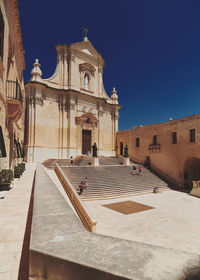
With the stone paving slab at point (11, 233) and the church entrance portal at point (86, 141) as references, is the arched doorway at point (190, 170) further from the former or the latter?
the stone paving slab at point (11, 233)

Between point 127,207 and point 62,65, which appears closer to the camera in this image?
point 127,207

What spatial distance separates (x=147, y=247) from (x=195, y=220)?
36.8ft

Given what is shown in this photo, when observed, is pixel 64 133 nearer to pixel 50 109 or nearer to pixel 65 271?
pixel 50 109

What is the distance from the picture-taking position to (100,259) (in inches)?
62.3

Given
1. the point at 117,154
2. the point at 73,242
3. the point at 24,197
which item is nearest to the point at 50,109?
the point at 117,154

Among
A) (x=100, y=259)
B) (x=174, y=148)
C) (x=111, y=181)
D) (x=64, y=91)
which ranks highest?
(x=64, y=91)

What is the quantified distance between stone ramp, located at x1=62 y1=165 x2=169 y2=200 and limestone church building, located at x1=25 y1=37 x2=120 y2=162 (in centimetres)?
877

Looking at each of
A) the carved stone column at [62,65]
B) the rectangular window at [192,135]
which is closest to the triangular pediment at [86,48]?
the carved stone column at [62,65]

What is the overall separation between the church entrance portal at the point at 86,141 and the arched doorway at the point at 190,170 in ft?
52.1

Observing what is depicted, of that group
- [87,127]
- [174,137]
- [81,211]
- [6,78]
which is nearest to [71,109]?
[87,127]

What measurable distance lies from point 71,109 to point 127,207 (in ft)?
65.1

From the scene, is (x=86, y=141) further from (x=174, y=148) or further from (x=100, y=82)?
(x=174, y=148)

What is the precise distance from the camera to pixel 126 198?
15867mm

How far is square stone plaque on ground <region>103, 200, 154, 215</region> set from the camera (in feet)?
40.4
